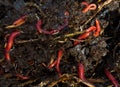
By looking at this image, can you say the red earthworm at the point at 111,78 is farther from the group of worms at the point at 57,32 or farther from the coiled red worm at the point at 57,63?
the coiled red worm at the point at 57,63

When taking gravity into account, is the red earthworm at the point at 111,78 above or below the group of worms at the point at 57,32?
below

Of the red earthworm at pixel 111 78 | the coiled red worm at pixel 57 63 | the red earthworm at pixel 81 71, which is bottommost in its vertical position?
the red earthworm at pixel 111 78

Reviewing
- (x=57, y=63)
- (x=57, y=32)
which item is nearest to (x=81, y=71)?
(x=57, y=63)

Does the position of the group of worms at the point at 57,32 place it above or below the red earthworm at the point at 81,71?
above

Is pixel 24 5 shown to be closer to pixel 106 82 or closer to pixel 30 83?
pixel 30 83

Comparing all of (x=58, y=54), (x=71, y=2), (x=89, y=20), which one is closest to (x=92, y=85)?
(x=58, y=54)

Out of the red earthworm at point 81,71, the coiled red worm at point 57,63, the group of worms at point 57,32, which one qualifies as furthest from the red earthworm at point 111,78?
the coiled red worm at point 57,63

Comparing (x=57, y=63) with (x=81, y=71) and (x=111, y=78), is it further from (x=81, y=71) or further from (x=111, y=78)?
(x=111, y=78)

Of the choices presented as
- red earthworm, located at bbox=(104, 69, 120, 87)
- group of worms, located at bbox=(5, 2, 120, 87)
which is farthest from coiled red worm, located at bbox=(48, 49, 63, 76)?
red earthworm, located at bbox=(104, 69, 120, 87)

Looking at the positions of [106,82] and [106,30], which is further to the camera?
[106,30]

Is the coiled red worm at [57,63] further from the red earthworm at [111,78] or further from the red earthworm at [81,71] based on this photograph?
the red earthworm at [111,78]

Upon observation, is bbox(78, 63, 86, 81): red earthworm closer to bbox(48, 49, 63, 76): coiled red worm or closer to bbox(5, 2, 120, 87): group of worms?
bbox(5, 2, 120, 87): group of worms
